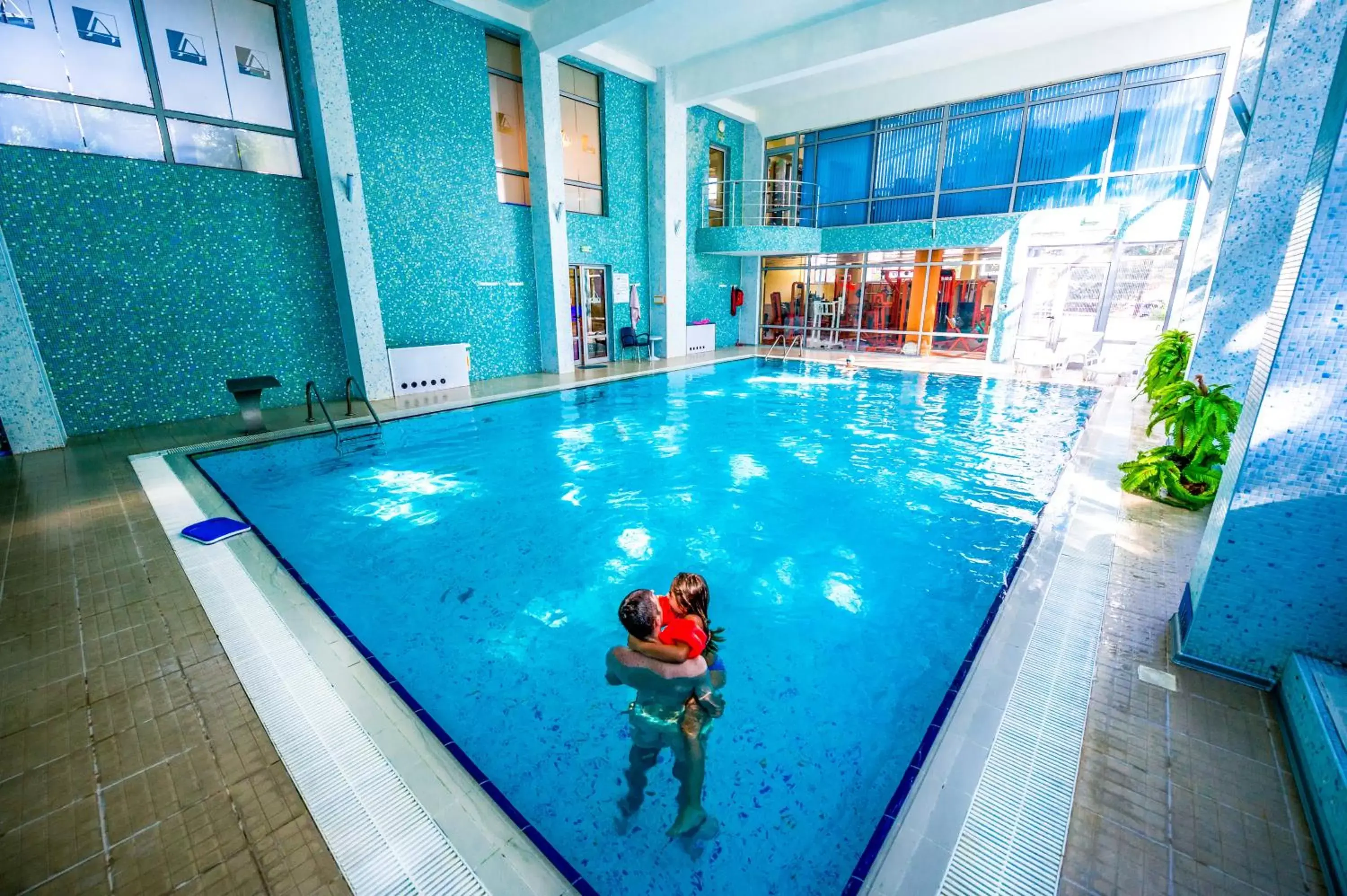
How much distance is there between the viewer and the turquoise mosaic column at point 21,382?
501 centimetres

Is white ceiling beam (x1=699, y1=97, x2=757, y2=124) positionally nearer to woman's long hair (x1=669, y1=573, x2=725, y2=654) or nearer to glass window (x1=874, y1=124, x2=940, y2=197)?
glass window (x1=874, y1=124, x2=940, y2=197)

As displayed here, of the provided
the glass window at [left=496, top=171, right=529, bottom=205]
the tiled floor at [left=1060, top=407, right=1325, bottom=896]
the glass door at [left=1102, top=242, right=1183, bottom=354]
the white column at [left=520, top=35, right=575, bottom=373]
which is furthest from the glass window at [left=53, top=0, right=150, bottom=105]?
the glass door at [left=1102, top=242, right=1183, bottom=354]

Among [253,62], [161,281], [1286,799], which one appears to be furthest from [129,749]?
[253,62]

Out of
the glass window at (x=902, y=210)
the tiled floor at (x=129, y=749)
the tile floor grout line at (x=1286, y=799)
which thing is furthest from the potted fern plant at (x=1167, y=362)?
the glass window at (x=902, y=210)

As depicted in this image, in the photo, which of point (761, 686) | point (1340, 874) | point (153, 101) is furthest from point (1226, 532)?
point (153, 101)

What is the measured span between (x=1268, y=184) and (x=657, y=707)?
5.23 metres

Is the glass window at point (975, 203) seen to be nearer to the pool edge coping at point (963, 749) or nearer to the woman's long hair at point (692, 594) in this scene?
the pool edge coping at point (963, 749)

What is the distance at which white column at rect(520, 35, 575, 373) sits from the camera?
28.5 feet

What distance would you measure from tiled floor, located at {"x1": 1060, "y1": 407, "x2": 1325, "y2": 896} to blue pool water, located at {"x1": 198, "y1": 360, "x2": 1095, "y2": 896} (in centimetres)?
60

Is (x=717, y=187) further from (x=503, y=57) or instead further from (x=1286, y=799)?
(x=1286, y=799)

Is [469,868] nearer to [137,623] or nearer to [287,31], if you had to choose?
[137,623]

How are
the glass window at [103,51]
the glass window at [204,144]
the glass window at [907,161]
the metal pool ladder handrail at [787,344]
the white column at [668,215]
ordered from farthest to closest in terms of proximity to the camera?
1. the metal pool ladder handrail at [787,344]
2. the glass window at [907,161]
3. the white column at [668,215]
4. the glass window at [204,144]
5. the glass window at [103,51]

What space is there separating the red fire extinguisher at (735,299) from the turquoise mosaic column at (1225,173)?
30.3 feet

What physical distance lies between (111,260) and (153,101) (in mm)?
1834
